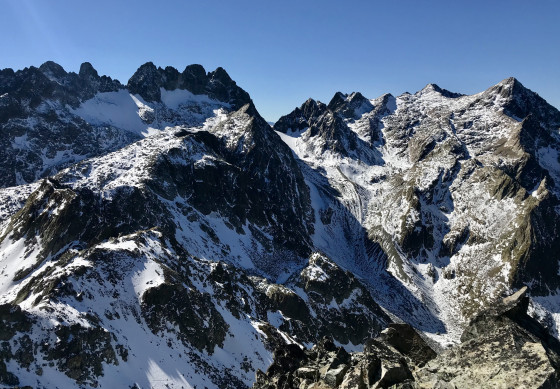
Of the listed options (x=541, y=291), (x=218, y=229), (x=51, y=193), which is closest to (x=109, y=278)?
(x=51, y=193)

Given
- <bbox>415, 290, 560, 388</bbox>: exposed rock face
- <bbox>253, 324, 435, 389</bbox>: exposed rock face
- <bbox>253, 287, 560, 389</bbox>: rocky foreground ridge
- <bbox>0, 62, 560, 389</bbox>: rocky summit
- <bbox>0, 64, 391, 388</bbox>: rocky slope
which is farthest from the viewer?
<bbox>0, 64, 391, 388</bbox>: rocky slope

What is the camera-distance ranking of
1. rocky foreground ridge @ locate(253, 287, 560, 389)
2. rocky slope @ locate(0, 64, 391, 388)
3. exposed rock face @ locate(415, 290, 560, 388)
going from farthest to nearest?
1. rocky slope @ locate(0, 64, 391, 388)
2. rocky foreground ridge @ locate(253, 287, 560, 389)
3. exposed rock face @ locate(415, 290, 560, 388)

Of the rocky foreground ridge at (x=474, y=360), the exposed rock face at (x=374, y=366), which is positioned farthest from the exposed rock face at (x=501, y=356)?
the exposed rock face at (x=374, y=366)

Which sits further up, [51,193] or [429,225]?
[51,193]

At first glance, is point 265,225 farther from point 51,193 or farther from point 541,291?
point 541,291

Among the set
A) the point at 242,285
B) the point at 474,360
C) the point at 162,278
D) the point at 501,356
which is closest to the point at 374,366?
the point at 474,360

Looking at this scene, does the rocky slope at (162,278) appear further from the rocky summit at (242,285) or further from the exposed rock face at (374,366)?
the exposed rock face at (374,366)

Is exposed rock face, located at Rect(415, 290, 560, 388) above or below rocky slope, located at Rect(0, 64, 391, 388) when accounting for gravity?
below

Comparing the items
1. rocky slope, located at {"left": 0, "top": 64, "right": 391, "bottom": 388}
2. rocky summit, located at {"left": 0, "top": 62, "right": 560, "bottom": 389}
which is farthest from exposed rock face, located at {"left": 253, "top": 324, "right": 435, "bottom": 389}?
rocky slope, located at {"left": 0, "top": 64, "right": 391, "bottom": 388}

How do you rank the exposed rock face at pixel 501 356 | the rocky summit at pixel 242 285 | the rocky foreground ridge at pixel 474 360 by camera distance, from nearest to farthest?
1. the exposed rock face at pixel 501 356
2. the rocky foreground ridge at pixel 474 360
3. the rocky summit at pixel 242 285

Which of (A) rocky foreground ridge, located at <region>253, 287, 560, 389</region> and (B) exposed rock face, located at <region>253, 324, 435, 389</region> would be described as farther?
(B) exposed rock face, located at <region>253, 324, 435, 389</region>

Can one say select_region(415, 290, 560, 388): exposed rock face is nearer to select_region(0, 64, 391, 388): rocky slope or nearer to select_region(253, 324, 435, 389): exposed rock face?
select_region(253, 324, 435, 389): exposed rock face
